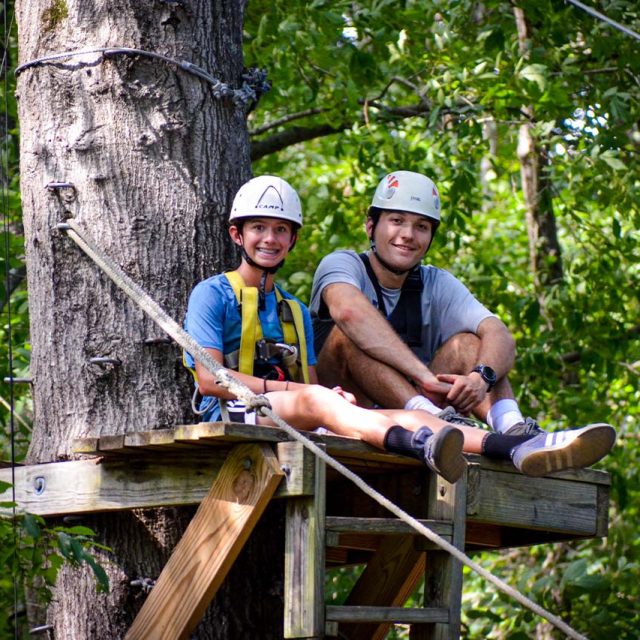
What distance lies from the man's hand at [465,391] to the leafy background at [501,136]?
73.6 inches

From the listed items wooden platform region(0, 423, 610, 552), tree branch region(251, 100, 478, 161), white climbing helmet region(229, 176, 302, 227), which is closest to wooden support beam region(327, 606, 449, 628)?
wooden platform region(0, 423, 610, 552)

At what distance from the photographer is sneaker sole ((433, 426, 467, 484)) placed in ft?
13.3

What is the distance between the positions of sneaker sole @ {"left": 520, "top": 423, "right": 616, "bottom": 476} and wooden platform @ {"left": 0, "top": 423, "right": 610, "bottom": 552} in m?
0.27

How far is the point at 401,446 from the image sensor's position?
417 cm

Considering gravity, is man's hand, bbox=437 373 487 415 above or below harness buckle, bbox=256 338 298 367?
below

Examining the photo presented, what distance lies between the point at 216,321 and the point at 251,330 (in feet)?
0.52

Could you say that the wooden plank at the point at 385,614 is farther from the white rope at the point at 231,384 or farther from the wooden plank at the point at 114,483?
the wooden plank at the point at 114,483

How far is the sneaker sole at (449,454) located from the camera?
4.07m

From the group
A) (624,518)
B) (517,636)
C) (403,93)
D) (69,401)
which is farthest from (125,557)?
(403,93)

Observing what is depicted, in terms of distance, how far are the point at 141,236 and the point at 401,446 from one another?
142 centimetres

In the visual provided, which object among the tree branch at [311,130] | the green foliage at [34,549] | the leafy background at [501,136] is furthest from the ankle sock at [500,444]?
the tree branch at [311,130]

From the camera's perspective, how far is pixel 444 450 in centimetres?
408

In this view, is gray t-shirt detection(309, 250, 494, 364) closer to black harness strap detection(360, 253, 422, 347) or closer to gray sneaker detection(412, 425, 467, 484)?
black harness strap detection(360, 253, 422, 347)

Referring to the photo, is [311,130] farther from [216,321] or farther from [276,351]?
[216,321]
